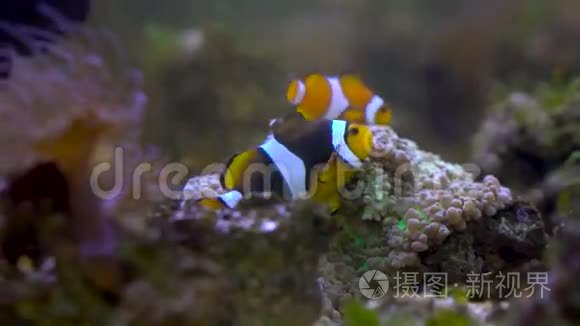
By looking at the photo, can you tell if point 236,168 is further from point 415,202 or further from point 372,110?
point 372,110

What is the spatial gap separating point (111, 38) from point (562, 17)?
10.8 m

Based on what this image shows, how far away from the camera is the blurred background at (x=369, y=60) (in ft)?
24.8

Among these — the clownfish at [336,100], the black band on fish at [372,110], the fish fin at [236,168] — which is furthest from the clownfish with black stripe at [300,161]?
the black band on fish at [372,110]

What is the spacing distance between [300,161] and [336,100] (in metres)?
0.75

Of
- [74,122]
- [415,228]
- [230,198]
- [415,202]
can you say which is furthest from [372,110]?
[74,122]

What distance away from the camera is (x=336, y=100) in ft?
8.84

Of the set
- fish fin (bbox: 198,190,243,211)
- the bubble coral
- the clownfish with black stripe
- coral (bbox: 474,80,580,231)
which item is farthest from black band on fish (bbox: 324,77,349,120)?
coral (bbox: 474,80,580,231)

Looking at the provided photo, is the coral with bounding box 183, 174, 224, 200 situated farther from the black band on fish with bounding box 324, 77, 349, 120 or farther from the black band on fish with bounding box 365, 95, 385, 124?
the black band on fish with bounding box 365, 95, 385, 124

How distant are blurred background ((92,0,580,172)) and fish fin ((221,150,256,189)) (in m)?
1.25

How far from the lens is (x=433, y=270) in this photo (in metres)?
2.25

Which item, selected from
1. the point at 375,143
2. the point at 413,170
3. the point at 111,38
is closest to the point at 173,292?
the point at 111,38

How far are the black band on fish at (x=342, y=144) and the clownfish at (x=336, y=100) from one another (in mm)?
545

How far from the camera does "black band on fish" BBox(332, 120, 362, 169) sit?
80.6 inches

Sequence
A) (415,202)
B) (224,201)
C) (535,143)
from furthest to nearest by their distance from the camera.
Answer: (535,143), (415,202), (224,201)
